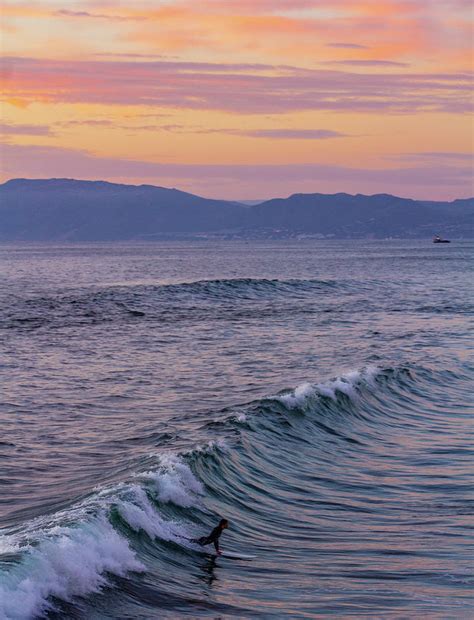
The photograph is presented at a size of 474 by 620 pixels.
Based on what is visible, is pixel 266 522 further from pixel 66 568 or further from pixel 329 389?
pixel 329 389

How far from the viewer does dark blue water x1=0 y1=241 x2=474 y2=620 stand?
12.5m

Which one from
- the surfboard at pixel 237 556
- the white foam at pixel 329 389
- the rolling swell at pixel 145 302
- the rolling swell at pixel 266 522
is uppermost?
the rolling swell at pixel 145 302

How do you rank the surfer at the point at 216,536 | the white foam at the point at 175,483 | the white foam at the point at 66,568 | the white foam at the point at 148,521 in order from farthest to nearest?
the white foam at the point at 175,483 → the white foam at the point at 148,521 → the surfer at the point at 216,536 → the white foam at the point at 66,568

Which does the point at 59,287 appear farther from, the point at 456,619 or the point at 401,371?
the point at 456,619

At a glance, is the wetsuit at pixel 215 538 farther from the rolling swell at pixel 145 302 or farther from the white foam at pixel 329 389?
the rolling swell at pixel 145 302

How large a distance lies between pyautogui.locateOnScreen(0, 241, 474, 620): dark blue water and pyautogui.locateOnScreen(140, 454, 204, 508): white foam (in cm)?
4

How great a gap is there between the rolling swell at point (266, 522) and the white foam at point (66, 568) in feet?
0.06

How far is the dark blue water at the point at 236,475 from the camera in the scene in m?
12.5

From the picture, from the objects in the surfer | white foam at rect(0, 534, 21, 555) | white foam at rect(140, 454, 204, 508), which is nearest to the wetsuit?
the surfer

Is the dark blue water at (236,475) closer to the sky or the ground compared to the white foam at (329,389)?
closer to the ground

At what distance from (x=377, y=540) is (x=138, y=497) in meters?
3.56

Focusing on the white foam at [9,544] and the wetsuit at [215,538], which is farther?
the wetsuit at [215,538]

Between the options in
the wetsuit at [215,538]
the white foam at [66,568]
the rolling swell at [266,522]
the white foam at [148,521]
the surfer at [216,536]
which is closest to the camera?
the white foam at [66,568]

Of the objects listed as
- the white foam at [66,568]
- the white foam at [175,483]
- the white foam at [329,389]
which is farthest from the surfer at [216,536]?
the white foam at [329,389]
